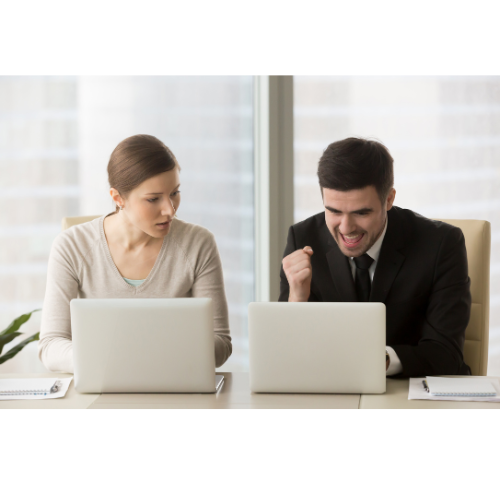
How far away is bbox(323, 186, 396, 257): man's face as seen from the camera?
1.91 meters

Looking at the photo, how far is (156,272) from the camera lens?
6.72ft

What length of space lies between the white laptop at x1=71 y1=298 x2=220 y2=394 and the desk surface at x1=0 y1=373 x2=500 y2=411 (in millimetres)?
35

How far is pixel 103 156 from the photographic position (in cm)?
311

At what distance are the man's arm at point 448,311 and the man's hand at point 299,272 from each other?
38 centimetres

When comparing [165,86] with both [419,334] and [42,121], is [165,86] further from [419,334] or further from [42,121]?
[419,334]

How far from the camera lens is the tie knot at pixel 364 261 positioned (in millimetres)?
1980

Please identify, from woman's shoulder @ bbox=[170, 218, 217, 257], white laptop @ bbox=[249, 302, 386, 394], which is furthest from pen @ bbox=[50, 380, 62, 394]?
woman's shoulder @ bbox=[170, 218, 217, 257]

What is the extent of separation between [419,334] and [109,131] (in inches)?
75.1

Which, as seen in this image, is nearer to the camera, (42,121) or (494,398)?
(494,398)

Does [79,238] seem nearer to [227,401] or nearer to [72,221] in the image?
[72,221]

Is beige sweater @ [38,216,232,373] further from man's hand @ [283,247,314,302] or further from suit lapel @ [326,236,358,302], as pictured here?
suit lapel @ [326,236,358,302]

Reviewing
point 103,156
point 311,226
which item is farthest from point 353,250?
point 103,156
